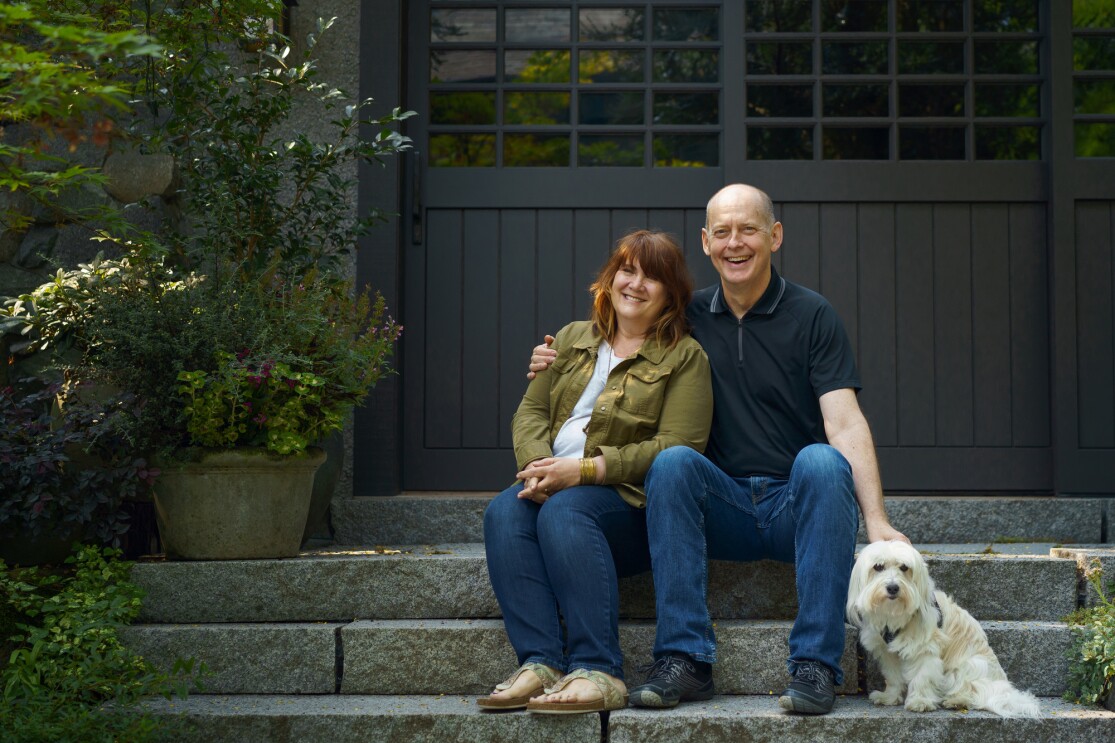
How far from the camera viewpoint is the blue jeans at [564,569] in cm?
291

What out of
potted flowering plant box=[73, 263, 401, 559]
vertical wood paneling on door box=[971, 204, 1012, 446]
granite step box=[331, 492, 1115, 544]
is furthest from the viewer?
vertical wood paneling on door box=[971, 204, 1012, 446]

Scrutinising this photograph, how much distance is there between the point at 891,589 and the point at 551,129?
8.61ft

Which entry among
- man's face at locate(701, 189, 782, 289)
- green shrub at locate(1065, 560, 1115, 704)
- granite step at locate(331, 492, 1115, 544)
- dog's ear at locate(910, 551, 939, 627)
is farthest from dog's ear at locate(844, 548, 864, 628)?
granite step at locate(331, 492, 1115, 544)

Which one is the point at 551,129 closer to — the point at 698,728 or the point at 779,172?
the point at 779,172

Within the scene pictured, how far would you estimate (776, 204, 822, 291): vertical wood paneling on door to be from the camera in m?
4.66

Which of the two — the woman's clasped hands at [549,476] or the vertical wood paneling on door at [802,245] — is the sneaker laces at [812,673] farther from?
the vertical wood paneling on door at [802,245]

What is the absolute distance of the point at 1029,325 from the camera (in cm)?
462

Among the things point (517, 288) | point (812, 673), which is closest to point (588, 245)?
point (517, 288)

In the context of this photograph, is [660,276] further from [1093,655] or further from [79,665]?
[79,665]

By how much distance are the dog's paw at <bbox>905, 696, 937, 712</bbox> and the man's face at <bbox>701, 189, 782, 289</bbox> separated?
4.00 ft

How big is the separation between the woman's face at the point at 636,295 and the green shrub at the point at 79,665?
1528mm

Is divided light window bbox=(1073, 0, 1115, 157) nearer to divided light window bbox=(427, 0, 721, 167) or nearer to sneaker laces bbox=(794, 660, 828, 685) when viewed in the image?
divided light window bbox=(427, 0, 721, 167)

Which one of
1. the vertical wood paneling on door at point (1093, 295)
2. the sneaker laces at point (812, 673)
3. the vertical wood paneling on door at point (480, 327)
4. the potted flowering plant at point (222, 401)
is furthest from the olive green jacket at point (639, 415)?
the vertical wood paneling on door at point (1093, 295)

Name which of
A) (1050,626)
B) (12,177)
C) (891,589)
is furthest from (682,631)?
(12,177)
